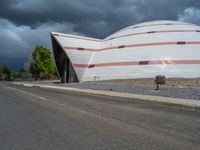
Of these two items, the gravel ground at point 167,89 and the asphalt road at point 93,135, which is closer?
the asphalt road at point 93,135

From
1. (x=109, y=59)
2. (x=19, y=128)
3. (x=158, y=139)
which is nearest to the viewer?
(x=158, y=139)

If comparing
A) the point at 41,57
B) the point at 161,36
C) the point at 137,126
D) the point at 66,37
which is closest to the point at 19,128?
the point at 137,126

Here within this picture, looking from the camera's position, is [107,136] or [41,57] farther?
[41,57]

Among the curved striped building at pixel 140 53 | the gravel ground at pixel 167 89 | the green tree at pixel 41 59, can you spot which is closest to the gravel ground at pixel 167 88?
the gravel ground at pixel 167 89

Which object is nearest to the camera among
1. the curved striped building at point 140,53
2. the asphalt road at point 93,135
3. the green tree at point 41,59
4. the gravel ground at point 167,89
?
the asphalt road at point 93,135

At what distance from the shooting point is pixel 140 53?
49.9m

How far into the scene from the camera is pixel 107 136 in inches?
265

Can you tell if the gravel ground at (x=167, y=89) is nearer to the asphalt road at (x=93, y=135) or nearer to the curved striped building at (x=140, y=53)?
the curved striped building at (x=140, y=53)

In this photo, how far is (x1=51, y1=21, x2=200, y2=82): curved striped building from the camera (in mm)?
47250

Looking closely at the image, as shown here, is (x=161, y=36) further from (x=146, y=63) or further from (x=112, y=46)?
(x=112, y=46)

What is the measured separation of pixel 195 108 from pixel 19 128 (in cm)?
887

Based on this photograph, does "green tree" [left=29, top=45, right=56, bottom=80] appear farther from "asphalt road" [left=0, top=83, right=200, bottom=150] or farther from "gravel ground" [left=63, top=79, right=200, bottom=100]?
Answer: "asphalt road" [left=0, top=83, right=200, bottom=150]

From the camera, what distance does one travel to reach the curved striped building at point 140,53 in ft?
155

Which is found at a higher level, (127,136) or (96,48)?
(96,48)
